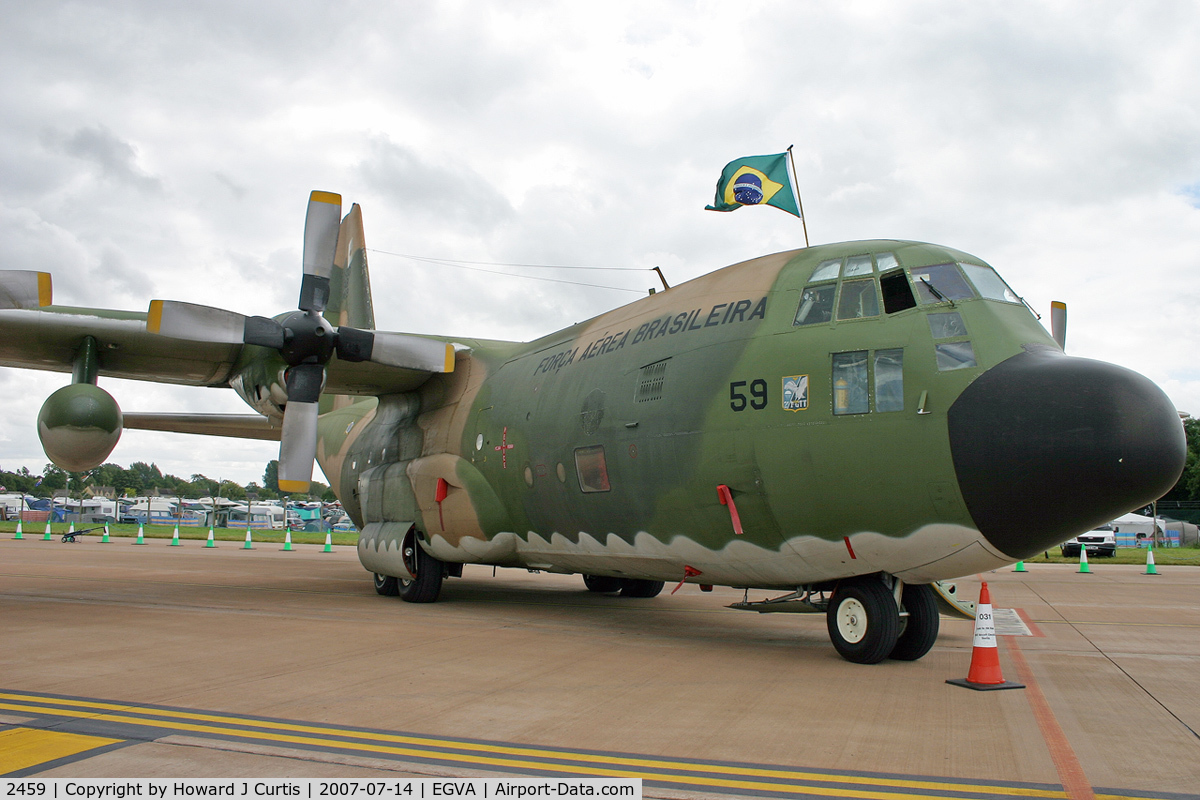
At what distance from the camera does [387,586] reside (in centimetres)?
1481

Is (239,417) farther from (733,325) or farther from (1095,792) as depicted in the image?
(1095,792)

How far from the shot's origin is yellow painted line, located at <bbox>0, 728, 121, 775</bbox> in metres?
4.43

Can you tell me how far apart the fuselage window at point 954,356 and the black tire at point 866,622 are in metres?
2.15

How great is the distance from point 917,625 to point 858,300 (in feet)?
10.7

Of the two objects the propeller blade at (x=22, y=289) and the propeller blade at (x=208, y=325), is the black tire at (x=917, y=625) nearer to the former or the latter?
the propeller blade at (x=208, y=325)

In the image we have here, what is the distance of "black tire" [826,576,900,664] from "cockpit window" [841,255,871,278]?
9.73 ft

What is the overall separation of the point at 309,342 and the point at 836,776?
10089 mm

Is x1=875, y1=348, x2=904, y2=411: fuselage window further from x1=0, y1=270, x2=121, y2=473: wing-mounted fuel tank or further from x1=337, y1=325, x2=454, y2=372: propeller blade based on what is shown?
x1=0, y1=270, x2=121, y2=473: wing-mounted fuel tank

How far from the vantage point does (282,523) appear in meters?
73.1

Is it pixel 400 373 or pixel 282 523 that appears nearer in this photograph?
pixel 400 373

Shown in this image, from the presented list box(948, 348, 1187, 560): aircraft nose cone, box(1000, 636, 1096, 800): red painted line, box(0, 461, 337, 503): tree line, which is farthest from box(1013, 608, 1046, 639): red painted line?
box(0, 461, 337, 503): tree line

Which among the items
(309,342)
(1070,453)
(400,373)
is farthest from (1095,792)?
(400,373)

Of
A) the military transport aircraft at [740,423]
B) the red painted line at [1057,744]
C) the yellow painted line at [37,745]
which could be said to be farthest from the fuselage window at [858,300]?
the yellow painted line at [37,745]

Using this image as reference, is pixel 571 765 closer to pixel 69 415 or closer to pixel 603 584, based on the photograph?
pixel 69 415
